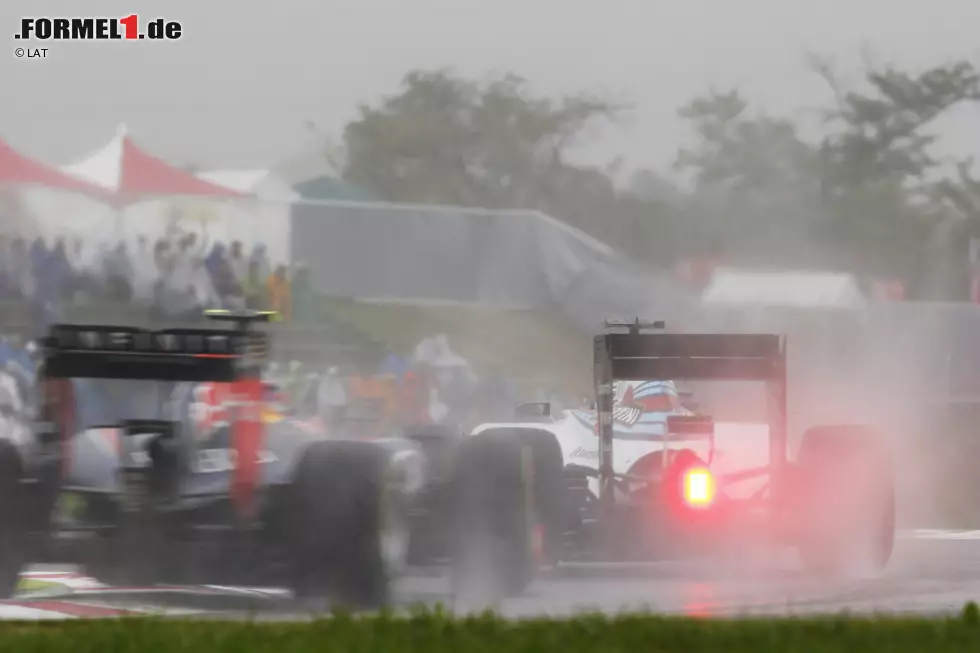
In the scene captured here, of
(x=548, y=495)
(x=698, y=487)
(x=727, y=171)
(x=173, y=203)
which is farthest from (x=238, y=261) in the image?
(x=698, y=487)

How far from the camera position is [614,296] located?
444 inches

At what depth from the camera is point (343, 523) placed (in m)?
10.2

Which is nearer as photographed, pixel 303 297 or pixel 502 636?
pixel 502 636

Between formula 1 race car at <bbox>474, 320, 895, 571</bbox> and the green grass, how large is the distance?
10.6ft

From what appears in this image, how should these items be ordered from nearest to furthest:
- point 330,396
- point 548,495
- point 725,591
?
point 330,396 < point 725,591 < point 548,495

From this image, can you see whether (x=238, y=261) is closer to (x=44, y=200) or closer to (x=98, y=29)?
(x=44, y=200)

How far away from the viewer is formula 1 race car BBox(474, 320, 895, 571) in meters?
12.2

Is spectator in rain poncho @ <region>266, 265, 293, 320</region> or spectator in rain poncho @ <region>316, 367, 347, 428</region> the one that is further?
spectator in rain poncho @ <region>316, 367, 347, 428</region>

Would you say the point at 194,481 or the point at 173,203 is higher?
the point at 173,203

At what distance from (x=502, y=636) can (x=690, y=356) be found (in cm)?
430

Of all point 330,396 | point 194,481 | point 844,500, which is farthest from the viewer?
point 844,500

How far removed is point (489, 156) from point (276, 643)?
9.69 ft

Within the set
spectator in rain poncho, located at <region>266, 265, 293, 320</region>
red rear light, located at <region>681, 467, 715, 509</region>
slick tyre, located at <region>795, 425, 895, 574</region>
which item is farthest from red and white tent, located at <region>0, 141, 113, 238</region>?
slick tyre, located at <region>795, 425, 895, 574</region>

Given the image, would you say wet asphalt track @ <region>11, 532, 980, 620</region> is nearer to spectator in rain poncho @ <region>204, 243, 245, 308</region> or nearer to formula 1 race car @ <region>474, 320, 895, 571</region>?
formula 1 race car @ <region>474, 320, 895, 571</region>
